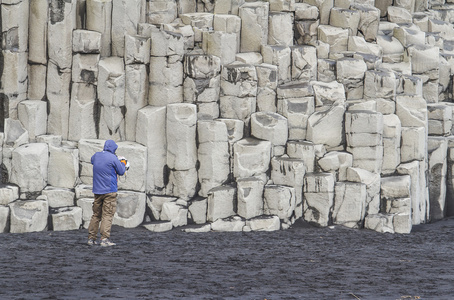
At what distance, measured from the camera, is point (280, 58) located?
701 inches

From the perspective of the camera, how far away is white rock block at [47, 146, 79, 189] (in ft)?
52.2

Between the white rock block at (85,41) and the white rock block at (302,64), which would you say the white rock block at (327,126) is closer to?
the white rock block at (302,64)

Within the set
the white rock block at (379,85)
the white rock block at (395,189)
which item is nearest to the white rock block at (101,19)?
the white rock block at (379,85)

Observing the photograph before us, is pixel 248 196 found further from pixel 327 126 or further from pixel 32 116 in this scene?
pixel 32 116

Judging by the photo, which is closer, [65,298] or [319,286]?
[65,298]

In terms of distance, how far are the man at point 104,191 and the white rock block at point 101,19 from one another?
442 centimetres

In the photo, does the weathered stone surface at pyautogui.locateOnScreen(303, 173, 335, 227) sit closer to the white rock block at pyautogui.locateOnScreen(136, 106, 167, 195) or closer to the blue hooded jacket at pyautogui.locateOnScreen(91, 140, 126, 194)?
the white rock block at pyautogui.locateOnScreen(136, 106, 167, 195)

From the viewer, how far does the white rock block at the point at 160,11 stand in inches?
694

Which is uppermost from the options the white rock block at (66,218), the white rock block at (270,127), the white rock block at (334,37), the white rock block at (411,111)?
the white rock block at (334,37)

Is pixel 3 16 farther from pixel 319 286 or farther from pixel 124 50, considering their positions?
pixel 319 286

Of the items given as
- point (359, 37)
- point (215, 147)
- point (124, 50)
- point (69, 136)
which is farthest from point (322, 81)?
point (69, 136)

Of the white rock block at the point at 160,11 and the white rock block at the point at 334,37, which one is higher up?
the white rock block at the point at 160,11

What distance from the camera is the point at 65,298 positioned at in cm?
908

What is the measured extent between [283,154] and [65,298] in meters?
8.81
